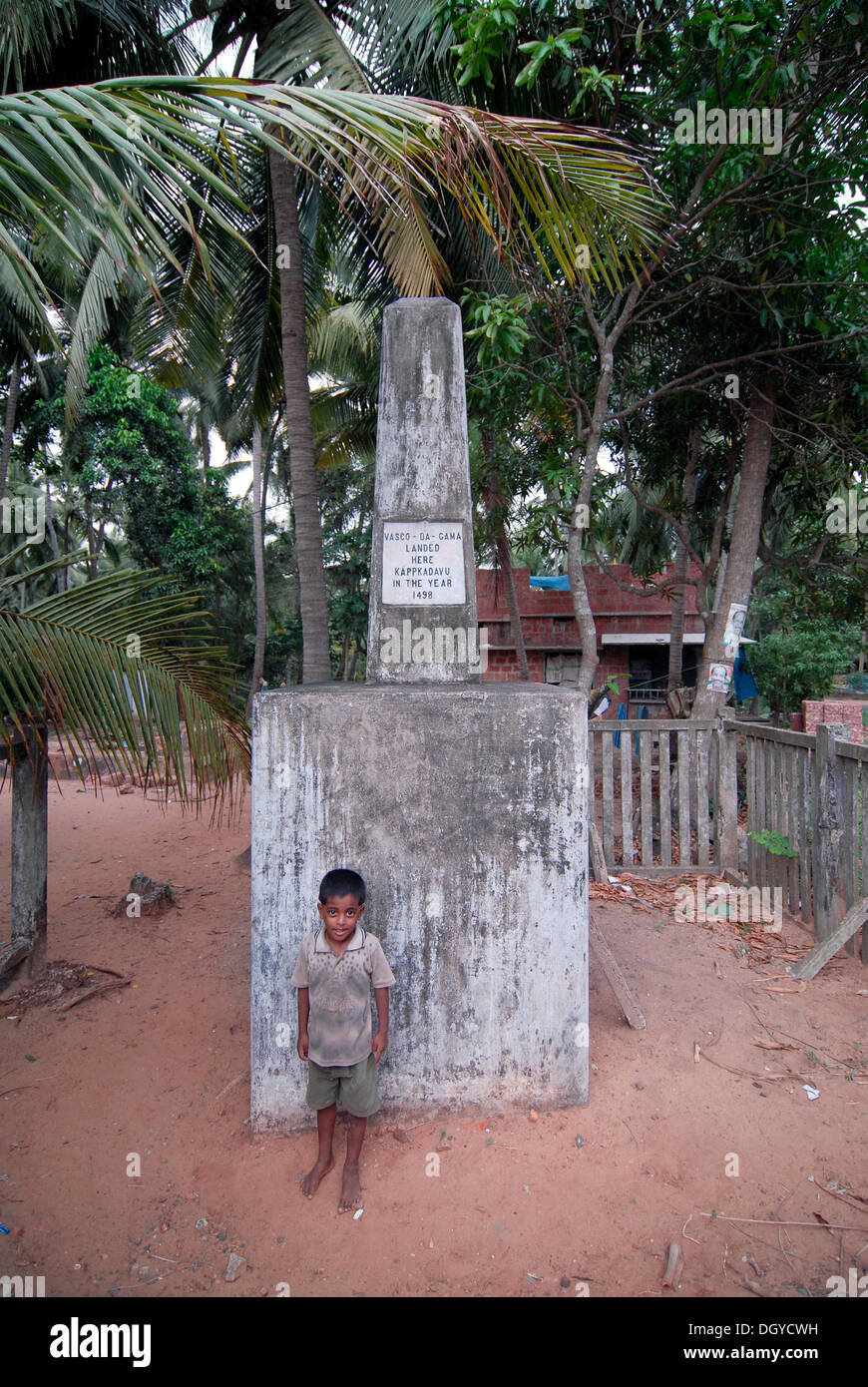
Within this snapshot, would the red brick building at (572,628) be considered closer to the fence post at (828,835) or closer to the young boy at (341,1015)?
the fence post at (828,835)

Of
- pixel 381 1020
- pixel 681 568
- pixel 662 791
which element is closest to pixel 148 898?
pixel 381 1020

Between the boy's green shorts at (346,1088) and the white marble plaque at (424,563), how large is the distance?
6.87 ft

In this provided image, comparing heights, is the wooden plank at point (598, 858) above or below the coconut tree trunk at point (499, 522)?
below

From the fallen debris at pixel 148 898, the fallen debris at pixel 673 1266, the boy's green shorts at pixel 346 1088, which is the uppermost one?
the boy's green shorts at pixel 346 1088

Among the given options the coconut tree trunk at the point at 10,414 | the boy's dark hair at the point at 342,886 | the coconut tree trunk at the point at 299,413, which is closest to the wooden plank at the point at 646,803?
the coconut tree trunk at the point at 299,413

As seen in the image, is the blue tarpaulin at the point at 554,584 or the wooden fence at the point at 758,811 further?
the blue tarpaulin at the point at 554,584

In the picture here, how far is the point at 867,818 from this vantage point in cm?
435

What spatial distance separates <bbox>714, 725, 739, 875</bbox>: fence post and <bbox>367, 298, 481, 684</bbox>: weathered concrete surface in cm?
333

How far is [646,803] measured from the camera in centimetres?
637

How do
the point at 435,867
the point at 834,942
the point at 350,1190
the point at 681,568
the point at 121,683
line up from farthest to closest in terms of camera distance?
the point at 681,568 < the point at 834,942 < the point at 121,683 < the point at 435,867 < the point at 350,1190

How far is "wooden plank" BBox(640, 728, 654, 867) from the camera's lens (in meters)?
6.34

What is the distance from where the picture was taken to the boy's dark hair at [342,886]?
2795mm

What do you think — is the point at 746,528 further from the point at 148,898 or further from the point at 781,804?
the point at 148,898

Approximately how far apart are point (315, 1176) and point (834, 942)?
10.4ft
